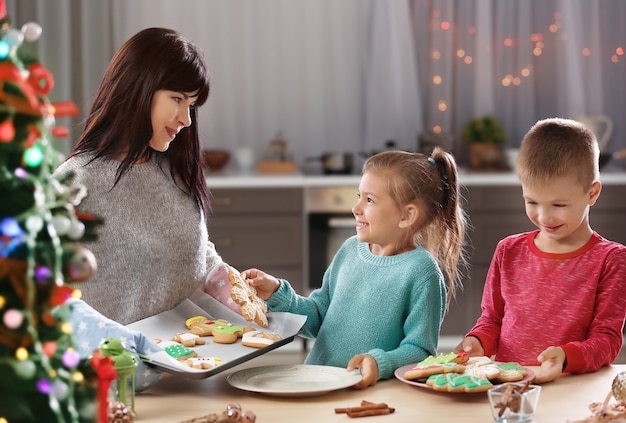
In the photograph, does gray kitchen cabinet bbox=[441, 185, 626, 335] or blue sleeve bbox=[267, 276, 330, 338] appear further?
gray kitchen cabinet bbox=[441, 185, 626, 335]

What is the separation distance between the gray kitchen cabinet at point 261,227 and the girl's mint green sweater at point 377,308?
248 centimetres

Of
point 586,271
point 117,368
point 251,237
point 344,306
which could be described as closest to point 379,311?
point 344,306

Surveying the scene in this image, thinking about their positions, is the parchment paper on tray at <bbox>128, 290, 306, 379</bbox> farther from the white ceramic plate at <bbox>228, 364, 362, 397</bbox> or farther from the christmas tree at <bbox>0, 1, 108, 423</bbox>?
the christmas tree at <bbox>0, 1, 108, 423</bbox>

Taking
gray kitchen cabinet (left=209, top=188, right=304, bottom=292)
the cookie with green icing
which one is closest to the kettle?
gray kitchen cabinet (left=209, top=188, right=304, bottom=292)

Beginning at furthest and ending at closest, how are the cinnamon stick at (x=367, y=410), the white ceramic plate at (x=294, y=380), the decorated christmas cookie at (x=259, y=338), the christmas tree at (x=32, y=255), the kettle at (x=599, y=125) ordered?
the kettle at (x=599, y=125)
the decorated christmas cookie at (x=259, y=338)
the white ceramic plate at (x=294, y=380)
the cinnamon stick at (x=367, y=410)
the christmas tree at (x=32, y=255)

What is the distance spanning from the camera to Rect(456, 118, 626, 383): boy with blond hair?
194cm

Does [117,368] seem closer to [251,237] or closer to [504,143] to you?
[251,237]

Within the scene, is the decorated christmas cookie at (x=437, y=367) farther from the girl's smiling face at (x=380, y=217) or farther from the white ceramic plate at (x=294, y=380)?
the girl's smiling face at (x=380, y=217)

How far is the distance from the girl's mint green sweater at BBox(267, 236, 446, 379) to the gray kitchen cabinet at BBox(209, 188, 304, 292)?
8.14 ft

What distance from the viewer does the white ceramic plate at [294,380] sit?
1.65m

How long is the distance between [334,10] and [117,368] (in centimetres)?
398

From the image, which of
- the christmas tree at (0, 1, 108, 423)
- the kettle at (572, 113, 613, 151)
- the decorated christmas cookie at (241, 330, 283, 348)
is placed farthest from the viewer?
the kettle at (572, 113, 613, 151)

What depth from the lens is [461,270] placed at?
4.66 metres

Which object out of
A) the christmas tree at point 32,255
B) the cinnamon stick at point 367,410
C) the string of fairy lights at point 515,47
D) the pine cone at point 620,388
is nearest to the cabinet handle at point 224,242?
the string of fairy lights at point 515,47
